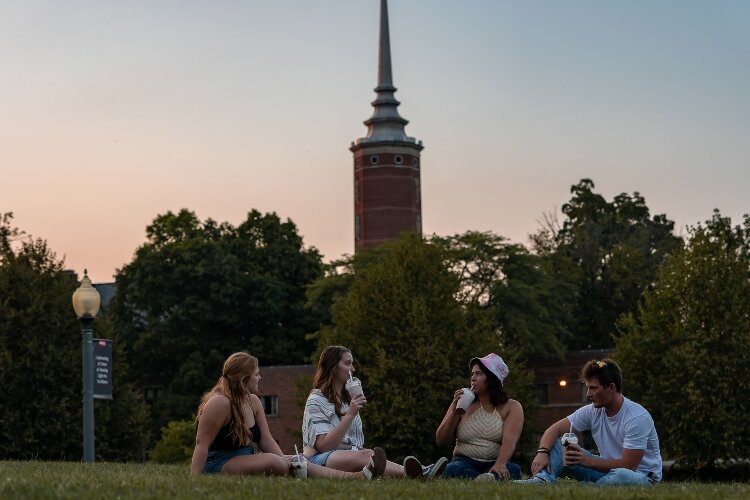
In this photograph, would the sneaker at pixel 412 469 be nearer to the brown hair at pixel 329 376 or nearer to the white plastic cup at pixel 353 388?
the white plastic cup at pixel 353 388

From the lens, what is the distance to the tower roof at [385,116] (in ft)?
334

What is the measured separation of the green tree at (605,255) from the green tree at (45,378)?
1450 inches

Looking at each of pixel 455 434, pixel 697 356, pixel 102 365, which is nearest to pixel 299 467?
pixel 455 434

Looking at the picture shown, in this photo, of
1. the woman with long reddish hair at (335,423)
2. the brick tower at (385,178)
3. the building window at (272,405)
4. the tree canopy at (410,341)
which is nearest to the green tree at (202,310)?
the building window at (272,405)

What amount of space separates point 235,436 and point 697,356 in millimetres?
36902

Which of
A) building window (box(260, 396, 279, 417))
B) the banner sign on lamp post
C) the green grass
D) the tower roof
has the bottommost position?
the green grass

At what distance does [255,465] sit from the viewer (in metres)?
14.0

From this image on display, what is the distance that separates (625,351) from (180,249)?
33337mm

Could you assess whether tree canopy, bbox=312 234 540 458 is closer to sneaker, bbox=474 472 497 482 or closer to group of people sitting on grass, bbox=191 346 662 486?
group of people sitting on grass, bbox=191 346 662 486

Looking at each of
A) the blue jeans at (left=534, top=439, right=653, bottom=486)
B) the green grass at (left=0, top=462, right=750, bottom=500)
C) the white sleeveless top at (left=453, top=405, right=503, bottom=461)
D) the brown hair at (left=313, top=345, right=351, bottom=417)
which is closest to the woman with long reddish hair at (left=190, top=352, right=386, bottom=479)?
the green grass at (left=0, top=462, right=750, bottom=500)

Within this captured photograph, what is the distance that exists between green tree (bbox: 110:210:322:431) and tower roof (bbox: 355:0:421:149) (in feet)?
71.2

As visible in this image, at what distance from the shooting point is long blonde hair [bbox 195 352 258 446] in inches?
546

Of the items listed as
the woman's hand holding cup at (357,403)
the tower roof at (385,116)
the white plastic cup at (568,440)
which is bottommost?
the white plastic cup at (568,440)

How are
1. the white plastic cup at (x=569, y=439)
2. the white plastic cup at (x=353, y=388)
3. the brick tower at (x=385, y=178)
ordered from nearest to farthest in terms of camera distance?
the white plastic cup at (x=569, y=439) < the white plastic cup at (x=353, y=388) < the brick tower at (x=385, y=178)
